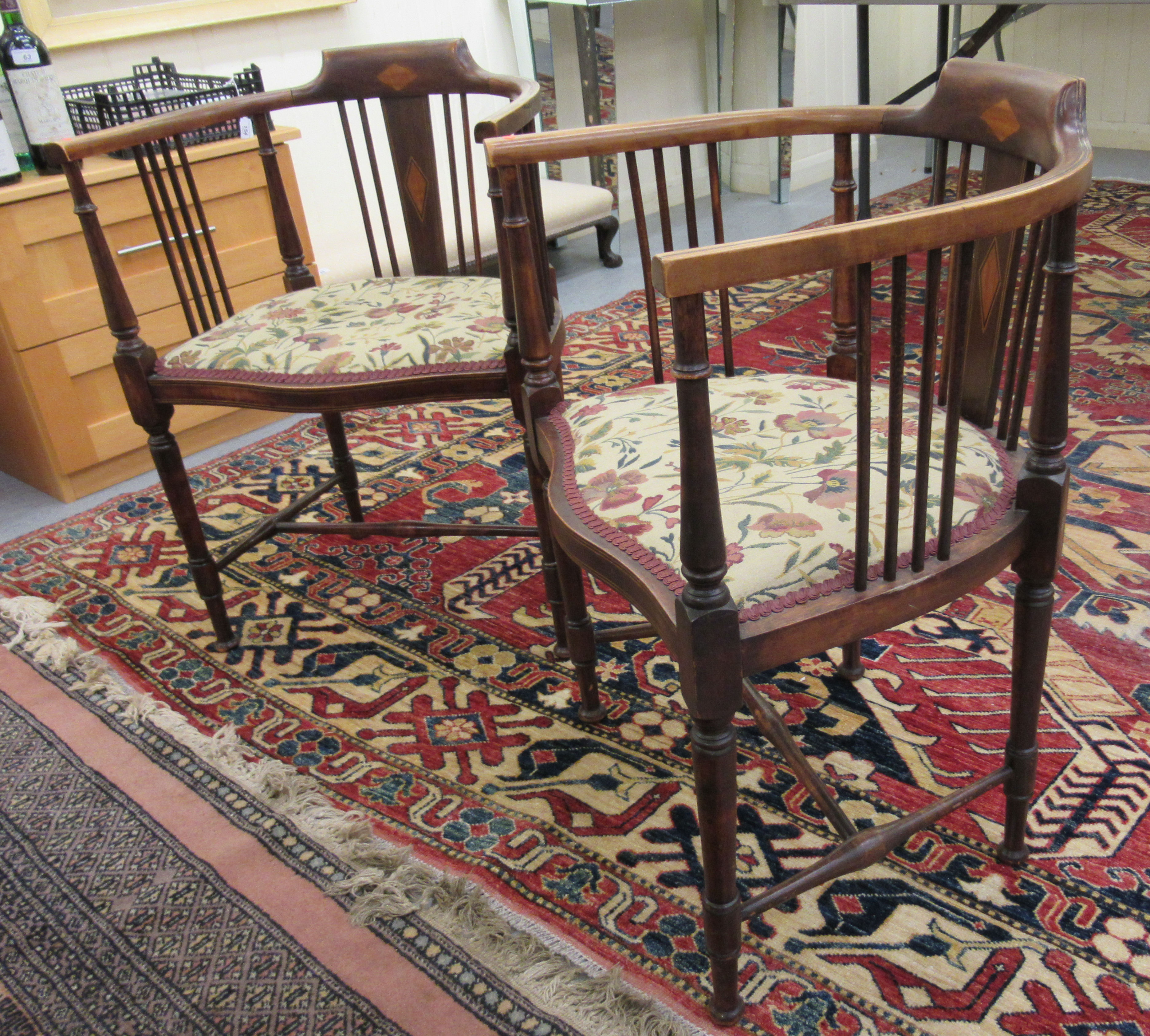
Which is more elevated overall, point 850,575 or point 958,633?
point 850,575

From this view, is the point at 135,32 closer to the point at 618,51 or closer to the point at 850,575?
the point at 618,51

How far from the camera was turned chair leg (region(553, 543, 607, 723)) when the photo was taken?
147cm

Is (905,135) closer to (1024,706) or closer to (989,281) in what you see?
(989,281)

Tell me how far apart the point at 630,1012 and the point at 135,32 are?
9.14 feet

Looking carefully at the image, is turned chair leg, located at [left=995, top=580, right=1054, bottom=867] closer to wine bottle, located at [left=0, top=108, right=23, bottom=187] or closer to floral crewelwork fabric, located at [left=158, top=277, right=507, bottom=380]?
floral crewelwork fabric, located at [left=158, top=277, right=507, bottom=380]

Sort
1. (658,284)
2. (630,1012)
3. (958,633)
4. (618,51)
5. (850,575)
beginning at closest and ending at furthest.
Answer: (658,284), (850,575), (630,1012), (958,633), (618,51)

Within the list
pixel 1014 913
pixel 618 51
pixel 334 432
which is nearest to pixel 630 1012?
pixel 1014 913

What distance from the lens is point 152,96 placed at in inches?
104

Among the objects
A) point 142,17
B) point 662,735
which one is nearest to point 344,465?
point 662,735

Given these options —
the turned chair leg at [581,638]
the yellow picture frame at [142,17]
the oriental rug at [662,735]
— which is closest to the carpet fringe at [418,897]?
the oriental rug at [662,735]

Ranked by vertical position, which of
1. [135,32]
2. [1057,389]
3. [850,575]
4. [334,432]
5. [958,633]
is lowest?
[958,633]

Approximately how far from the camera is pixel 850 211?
1300 millimetres

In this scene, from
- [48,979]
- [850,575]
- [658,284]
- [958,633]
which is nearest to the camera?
[658,284]

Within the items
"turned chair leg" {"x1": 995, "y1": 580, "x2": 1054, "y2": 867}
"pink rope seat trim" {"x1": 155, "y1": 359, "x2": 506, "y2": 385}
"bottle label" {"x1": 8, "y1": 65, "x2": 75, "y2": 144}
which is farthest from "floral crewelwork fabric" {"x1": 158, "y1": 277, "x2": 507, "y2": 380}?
"bottle label" {"x1": 8, "y1": 65, "x2": 75, "y2": 144}
